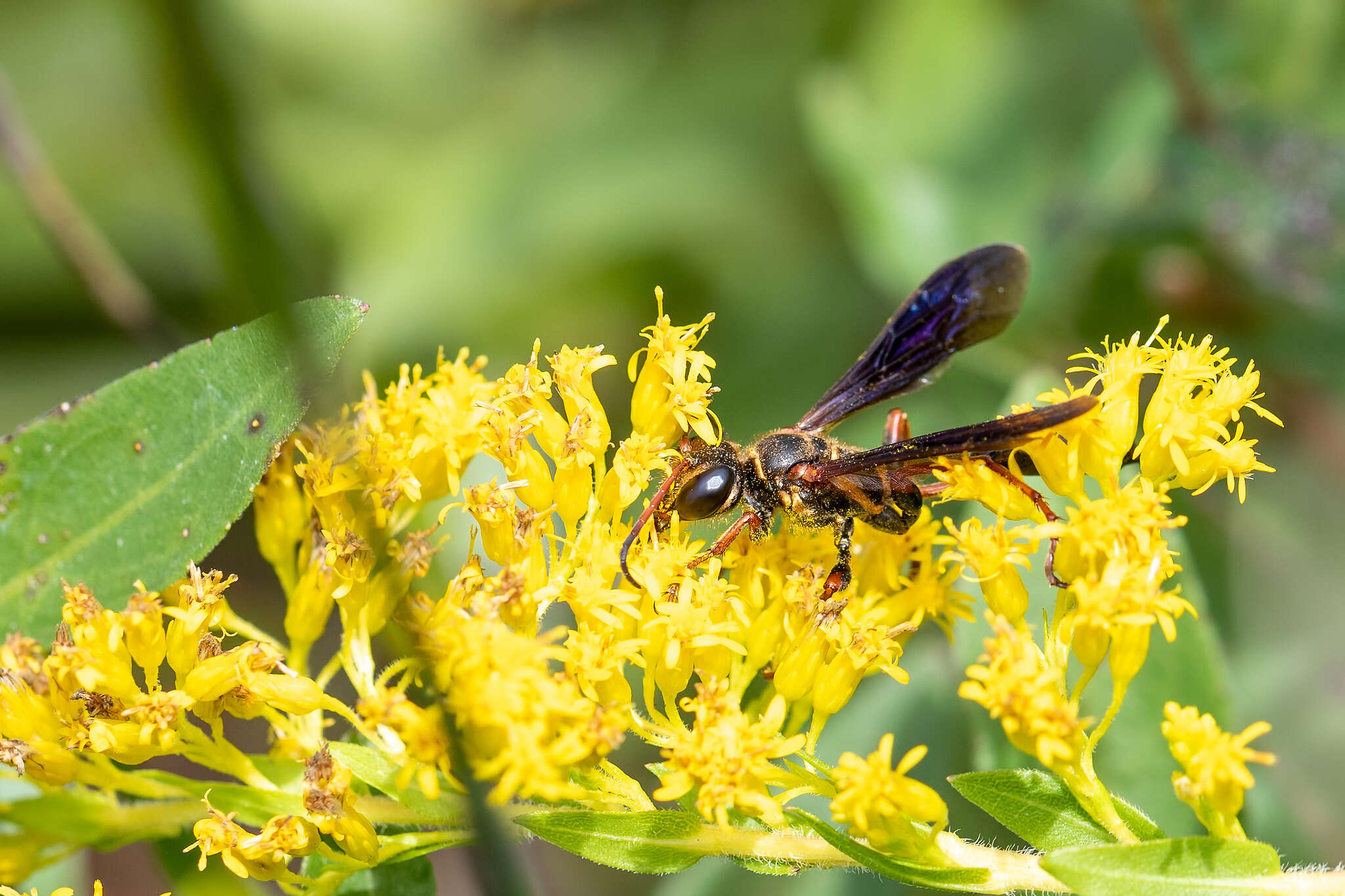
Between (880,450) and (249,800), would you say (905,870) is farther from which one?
(249,800)

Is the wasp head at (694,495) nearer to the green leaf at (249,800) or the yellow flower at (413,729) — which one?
the yellow flower at (413,729)

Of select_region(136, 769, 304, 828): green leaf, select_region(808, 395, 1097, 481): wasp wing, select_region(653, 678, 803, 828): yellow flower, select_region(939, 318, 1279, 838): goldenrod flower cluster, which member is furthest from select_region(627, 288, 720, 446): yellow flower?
select_region(136, 769, 304, 828): green leaf

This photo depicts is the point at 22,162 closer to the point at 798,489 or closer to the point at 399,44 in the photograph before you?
the point at 798,489

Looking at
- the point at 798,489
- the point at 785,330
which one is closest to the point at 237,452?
the point at 798,489

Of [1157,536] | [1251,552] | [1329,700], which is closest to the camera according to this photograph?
[1157,536]

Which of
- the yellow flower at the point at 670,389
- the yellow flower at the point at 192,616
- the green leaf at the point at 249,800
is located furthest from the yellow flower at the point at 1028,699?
the yellow flower at the point at 192,616

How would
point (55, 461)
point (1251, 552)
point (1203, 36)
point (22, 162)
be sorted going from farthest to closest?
point (1203, 36) < point (1251, 552) < point (22, 162) < point (55, 461)
